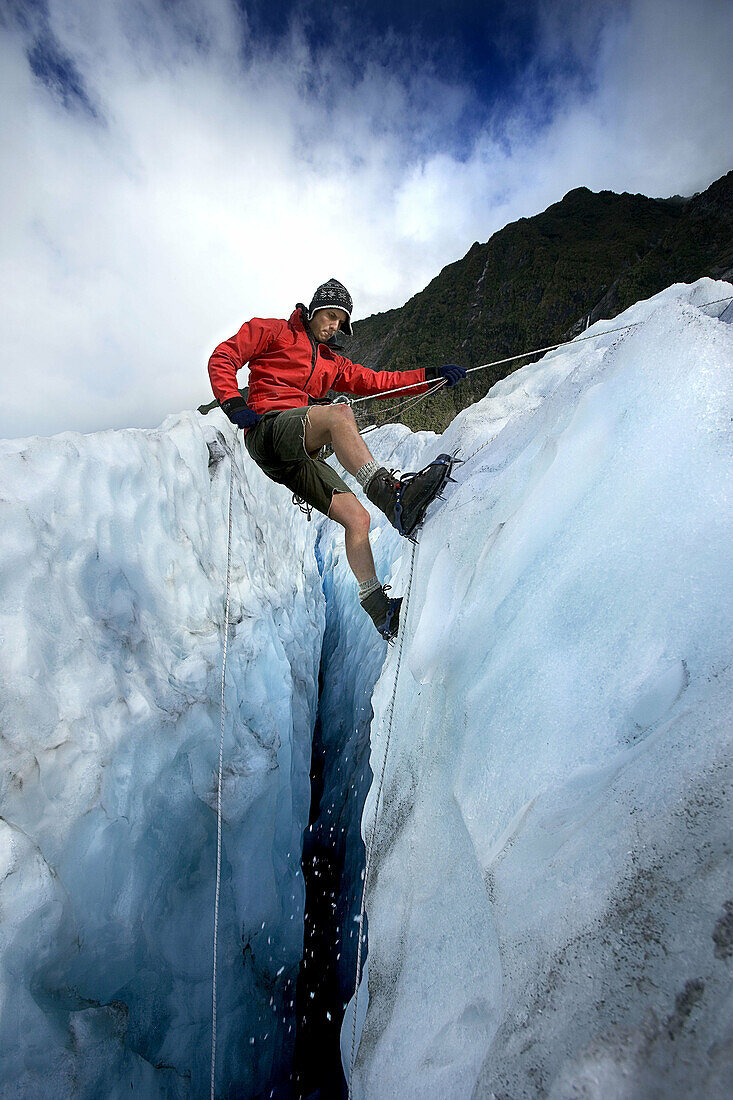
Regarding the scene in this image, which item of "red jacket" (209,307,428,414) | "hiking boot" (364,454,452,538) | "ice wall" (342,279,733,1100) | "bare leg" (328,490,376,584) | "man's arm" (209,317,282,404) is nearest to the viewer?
"ice wall" (342,279,733,1100)

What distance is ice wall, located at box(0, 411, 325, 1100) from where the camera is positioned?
1.67 m

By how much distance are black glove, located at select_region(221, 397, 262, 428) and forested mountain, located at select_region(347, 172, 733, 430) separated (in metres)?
21.5

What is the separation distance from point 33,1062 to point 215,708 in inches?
63.5

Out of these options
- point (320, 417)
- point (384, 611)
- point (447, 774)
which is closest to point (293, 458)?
point (320, 417)

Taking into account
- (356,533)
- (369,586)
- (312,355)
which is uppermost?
(312,355)

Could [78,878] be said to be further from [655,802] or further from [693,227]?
[693,227]

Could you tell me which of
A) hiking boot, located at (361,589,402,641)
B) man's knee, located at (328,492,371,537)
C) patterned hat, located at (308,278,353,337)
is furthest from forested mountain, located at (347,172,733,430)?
hiking boot, located at (361,589,402,641)

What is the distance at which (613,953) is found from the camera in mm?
745

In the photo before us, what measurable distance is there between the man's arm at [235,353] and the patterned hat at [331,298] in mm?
244

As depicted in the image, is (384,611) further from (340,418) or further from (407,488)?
(340,418)

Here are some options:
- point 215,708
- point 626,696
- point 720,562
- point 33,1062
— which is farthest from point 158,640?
point 720,562

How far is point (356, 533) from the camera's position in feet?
6.81

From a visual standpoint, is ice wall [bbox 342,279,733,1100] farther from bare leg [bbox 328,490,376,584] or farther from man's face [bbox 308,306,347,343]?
man's face [bbox 308,306,347,343]

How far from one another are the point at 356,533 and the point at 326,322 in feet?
4.29
